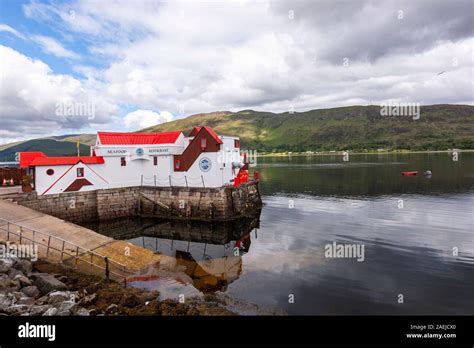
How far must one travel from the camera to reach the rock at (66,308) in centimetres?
1226

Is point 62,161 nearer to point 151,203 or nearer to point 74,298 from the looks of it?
point 151,203

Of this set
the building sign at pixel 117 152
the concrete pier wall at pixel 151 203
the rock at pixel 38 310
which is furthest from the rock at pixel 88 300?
the building sign at pixel 117 152

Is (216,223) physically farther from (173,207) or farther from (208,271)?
(208,271)

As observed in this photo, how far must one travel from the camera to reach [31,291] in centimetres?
1459

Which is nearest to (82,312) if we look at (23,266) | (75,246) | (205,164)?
(23,266)

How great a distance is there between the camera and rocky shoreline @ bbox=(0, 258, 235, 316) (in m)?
12.7

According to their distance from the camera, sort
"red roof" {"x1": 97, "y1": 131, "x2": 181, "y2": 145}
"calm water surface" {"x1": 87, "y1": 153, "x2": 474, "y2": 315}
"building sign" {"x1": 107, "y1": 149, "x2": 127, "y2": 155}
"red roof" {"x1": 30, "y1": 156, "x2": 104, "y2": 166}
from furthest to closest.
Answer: "red roof" {"x1": 97, "y1": 131, "x2": 181, "y2": 145} → "building sign" {"x1": 107, "y1": 149, "x2": 127, "y2": 155} → "red roof" {"x1": 30, "y1": 156, "x2": 104, "y2": 166} → "calm water surface" {"x1": 87, "y1": 153, "x2": 474, "y2": 315}

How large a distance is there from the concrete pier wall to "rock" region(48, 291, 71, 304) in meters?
22.5

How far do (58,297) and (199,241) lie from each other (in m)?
17.8

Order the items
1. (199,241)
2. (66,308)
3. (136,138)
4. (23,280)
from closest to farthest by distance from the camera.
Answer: (66,308) < (23,280) < (199,241) < (136,138)

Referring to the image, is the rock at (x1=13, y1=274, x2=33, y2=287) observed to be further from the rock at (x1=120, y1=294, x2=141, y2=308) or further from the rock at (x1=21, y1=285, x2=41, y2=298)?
the rock at (x1=120, y1=294, x2=141, y2=308)

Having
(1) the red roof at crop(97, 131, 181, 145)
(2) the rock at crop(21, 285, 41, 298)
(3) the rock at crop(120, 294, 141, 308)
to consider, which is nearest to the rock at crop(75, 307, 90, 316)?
(3) the rock at crop(120, 294, 141, 308)

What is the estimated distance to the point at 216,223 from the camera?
36.0 meters
